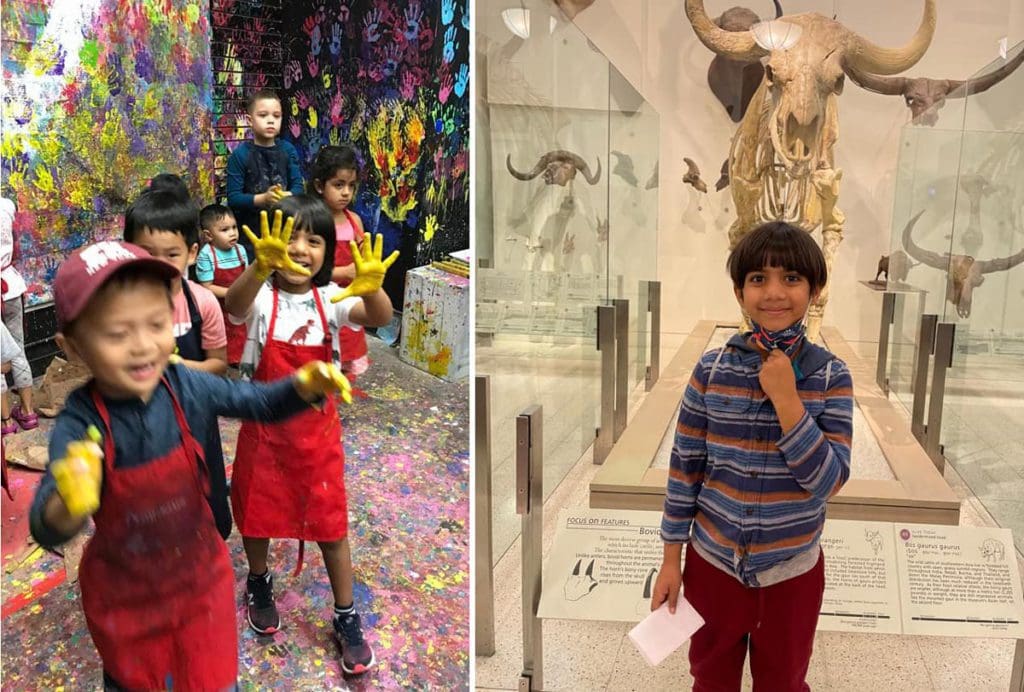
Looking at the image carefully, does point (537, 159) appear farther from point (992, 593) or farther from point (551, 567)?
point (992, 593)

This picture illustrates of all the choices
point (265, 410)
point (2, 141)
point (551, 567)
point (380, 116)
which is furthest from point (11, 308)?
point (551, 567)

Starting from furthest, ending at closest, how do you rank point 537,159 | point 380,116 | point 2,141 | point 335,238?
point 537,159 → point 380,116 → point 335,238 → point 2,141

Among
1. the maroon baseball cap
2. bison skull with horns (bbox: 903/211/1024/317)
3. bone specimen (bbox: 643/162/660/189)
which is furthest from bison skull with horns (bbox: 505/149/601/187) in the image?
the maroon baseball cap

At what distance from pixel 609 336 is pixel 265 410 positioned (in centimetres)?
225

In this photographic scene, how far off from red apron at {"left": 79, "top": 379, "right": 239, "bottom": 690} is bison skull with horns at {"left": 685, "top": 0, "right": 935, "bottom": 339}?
1.53 metres

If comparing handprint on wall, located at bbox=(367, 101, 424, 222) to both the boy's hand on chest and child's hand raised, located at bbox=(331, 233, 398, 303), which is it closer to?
child's hand raised, located at bbox=(331, 233, 398, 303)

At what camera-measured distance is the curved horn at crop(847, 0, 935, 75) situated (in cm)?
216

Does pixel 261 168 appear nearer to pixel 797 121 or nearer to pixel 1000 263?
pixel 797 121

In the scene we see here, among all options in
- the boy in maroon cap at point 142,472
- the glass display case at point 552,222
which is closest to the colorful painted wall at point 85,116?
the boy in maroon cap at point 142,472

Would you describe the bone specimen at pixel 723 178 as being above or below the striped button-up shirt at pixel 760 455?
above

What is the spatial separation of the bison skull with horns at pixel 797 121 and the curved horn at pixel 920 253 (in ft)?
1.80

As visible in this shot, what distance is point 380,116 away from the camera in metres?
1.47

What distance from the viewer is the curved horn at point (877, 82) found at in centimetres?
225

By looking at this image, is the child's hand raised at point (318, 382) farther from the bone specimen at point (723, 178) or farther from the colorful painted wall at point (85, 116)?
the bone specimen at point (723, 178)
